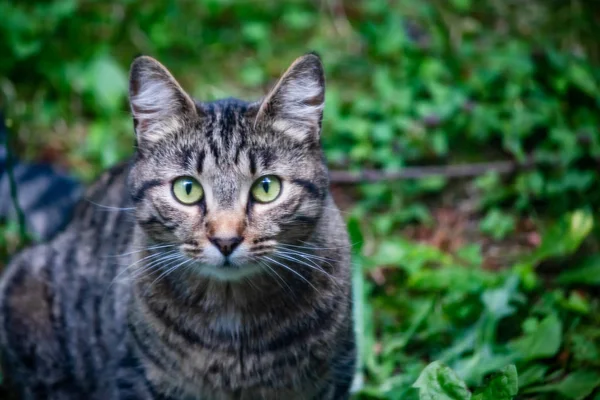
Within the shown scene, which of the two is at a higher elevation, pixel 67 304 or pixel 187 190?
pixel 187 190

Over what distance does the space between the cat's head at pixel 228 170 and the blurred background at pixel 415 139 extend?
0.67m

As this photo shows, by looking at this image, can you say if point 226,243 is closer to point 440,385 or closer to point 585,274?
point 440,385

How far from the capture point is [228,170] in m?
2.21

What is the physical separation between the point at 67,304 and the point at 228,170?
3.25 ft

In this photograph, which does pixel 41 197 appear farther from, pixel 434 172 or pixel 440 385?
pixel 440 385

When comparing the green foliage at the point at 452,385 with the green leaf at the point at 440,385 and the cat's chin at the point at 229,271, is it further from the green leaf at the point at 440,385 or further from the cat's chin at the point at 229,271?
the cat's chin at the point at 229,271

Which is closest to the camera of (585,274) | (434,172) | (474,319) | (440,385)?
(440,385)

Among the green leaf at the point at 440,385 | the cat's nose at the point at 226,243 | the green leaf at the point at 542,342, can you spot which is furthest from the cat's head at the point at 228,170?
the green leaf at the point at 542,342

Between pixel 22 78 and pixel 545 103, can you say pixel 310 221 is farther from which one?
pixel 22 78

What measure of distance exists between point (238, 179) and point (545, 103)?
223 cm

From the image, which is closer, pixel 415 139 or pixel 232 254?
pixel 232 254

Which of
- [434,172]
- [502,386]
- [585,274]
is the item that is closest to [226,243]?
[502,386]

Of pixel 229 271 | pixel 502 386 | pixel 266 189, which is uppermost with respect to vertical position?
pixel 266 189

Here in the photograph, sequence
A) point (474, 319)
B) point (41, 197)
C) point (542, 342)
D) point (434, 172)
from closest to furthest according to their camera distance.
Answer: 1. point (542, 342)
2. point (474, 319)
3. point (41, 197)
4. point (434, 172)
